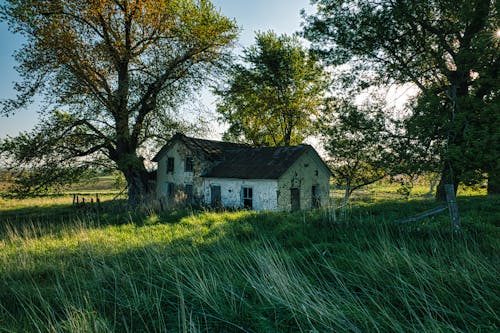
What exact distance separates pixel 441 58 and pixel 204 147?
18.4 meters

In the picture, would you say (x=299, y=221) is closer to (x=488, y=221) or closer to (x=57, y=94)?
(x=488, y=221)

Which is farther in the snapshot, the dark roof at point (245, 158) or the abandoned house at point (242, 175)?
the dark roof at point (245, 158)

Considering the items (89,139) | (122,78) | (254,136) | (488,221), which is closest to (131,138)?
(89,139)

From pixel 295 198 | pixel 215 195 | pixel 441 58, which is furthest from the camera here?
pixel 215 195

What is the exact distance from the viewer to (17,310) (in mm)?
4512

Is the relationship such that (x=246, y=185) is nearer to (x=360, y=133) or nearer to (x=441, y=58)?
(x=360, y=133)

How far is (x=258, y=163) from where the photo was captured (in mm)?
22703

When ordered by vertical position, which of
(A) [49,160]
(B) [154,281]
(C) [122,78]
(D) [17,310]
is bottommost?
(D) [17,310]

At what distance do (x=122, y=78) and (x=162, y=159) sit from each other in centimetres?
1020

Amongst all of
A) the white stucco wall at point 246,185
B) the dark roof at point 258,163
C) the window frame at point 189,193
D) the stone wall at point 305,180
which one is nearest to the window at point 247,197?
the white stucco wall at point 246,185

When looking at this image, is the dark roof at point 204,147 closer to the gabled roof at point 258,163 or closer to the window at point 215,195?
the gabled roof at point 258,163

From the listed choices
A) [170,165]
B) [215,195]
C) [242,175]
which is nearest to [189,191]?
[215,195]

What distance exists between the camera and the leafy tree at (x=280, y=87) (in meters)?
32.5

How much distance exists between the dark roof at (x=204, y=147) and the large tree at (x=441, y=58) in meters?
12.2
